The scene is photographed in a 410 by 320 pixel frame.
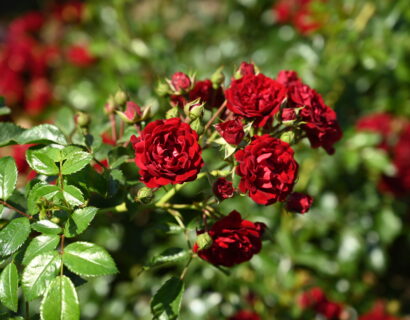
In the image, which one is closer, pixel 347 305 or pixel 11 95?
pixel 347 305

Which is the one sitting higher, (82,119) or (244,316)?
(82,119)

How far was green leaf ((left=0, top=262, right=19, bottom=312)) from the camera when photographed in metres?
0.89

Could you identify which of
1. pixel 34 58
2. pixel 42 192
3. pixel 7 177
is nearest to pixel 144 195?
pixel 42 192

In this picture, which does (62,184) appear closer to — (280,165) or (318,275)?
(280,165)

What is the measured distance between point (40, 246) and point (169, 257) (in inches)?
14.2

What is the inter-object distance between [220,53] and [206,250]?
1.72m

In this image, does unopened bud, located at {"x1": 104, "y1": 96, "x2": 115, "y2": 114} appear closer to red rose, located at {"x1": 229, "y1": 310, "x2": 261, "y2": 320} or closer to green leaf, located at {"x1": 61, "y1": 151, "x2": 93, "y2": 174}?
green leaf, located at {"x1": 61, "y1": 151, "x2": 93, "y2": 174}

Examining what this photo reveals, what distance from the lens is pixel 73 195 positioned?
91 centimetres

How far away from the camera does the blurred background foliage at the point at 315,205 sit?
76.0 inches

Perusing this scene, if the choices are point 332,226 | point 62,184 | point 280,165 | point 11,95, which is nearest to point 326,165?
point 332,226

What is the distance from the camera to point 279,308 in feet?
6.31

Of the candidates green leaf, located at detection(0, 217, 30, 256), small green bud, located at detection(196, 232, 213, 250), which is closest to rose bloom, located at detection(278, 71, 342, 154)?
small green bud, located at detection(196, 232, 213, 250)

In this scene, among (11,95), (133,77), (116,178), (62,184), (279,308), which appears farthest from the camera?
(11,95)

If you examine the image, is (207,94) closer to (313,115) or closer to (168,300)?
(313,115)
